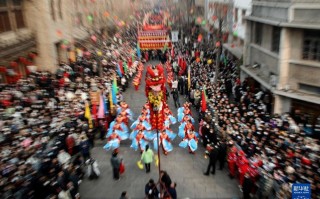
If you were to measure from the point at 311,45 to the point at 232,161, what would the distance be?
6099 mm

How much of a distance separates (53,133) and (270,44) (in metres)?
11.2

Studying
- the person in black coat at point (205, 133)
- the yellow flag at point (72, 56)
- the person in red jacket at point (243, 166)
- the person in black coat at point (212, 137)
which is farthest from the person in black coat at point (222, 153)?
the yellow flag at point (72, 56)

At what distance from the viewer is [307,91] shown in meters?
12.7

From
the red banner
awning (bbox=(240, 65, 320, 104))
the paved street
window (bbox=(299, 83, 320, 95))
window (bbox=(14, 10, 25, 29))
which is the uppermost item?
window (bbox=(14, 10, 25, 29))

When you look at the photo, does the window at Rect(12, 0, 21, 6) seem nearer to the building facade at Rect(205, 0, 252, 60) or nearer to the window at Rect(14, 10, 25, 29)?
the window at Rect(14, 10, 25, 29)

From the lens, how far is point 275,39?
14578 millimetres

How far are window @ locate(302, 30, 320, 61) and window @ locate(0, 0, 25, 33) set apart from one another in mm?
15047

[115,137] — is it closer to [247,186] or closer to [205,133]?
[205,133]

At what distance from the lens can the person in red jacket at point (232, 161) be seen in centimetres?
1035

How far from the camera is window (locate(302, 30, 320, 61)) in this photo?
12.0 metres

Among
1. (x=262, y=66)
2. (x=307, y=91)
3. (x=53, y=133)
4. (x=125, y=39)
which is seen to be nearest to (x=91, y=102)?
(x=53, y=133)

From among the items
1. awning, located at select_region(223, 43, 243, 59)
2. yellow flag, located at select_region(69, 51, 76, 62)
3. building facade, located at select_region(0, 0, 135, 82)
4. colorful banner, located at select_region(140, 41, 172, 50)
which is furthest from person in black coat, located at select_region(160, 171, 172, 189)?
colorful banner, located at select_region(140, 41, 172, 50)

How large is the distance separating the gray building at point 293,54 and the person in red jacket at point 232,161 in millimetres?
4277

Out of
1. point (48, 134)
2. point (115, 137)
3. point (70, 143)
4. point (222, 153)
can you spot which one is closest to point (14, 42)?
point (48, 134)
